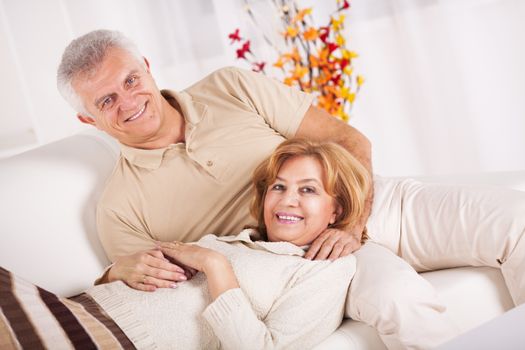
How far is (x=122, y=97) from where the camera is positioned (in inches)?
76.1

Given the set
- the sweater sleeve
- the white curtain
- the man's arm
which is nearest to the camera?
the sweater sleeve

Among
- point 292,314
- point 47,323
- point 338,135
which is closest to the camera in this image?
point 47,323

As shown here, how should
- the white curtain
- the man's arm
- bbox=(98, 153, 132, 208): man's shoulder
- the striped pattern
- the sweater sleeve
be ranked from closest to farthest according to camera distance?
1. the striped pattern
2. the sweater sleeve
3. bbox=(98, 153, 132, 208): man's shoulder
4. the man's arm
5. the white curtain

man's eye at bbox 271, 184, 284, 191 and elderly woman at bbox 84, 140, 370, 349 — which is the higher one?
man's eye at bbox 271, 184, 284, 191

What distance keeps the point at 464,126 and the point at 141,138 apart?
1559 mm

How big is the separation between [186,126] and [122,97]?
8.0 inches

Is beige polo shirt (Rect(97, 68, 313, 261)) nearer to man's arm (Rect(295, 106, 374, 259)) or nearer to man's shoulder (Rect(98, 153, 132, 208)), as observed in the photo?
man's shoulder (Rect(98, 153, 132, 208))

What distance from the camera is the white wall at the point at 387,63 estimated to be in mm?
2824

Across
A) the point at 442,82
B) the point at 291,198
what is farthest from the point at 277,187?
the point at 442,82

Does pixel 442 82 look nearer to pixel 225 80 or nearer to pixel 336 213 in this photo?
pixel 225 80

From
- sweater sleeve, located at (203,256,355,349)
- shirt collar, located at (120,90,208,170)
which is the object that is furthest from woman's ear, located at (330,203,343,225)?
shirt collar, located at (120,90,208,170)

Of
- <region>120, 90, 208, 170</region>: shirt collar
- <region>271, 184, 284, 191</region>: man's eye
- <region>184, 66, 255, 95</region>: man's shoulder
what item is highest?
<region>184, 66, 255, 95</region>: man's shoulder

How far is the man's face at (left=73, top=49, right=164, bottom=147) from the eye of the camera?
193 cm

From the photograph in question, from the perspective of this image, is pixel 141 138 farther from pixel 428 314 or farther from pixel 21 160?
pixel 428 314
